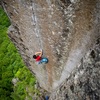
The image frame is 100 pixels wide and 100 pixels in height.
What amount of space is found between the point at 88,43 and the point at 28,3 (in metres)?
2.84

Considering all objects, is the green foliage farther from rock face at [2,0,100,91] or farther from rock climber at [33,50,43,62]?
rock face at [2,0,100,91]

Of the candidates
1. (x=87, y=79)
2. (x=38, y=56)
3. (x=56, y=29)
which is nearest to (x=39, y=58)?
(x=38, y=56)

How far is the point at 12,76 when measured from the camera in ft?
76.2

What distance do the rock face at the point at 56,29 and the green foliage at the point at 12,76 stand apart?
5.58 metres

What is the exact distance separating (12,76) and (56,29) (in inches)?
566

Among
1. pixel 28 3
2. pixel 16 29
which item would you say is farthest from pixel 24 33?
pixel 28 3

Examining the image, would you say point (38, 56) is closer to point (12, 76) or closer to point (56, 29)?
point (56, 29)

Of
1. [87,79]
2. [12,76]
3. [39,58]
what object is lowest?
[12,76]

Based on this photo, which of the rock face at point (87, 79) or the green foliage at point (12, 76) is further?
the green foliage at point (12, 76)

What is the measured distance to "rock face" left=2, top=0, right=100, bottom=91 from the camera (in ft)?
27.4

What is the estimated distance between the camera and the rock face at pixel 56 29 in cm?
834

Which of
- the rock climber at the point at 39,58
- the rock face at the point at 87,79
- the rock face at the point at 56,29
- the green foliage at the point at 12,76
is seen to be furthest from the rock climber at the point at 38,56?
the green foliage at the point at 12,76

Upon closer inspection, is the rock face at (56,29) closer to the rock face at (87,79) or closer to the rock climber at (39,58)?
the rock climber at (39,58)

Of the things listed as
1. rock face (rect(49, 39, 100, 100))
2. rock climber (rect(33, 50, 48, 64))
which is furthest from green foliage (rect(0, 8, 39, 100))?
rock face (rect(49, 39, 100, 100))
